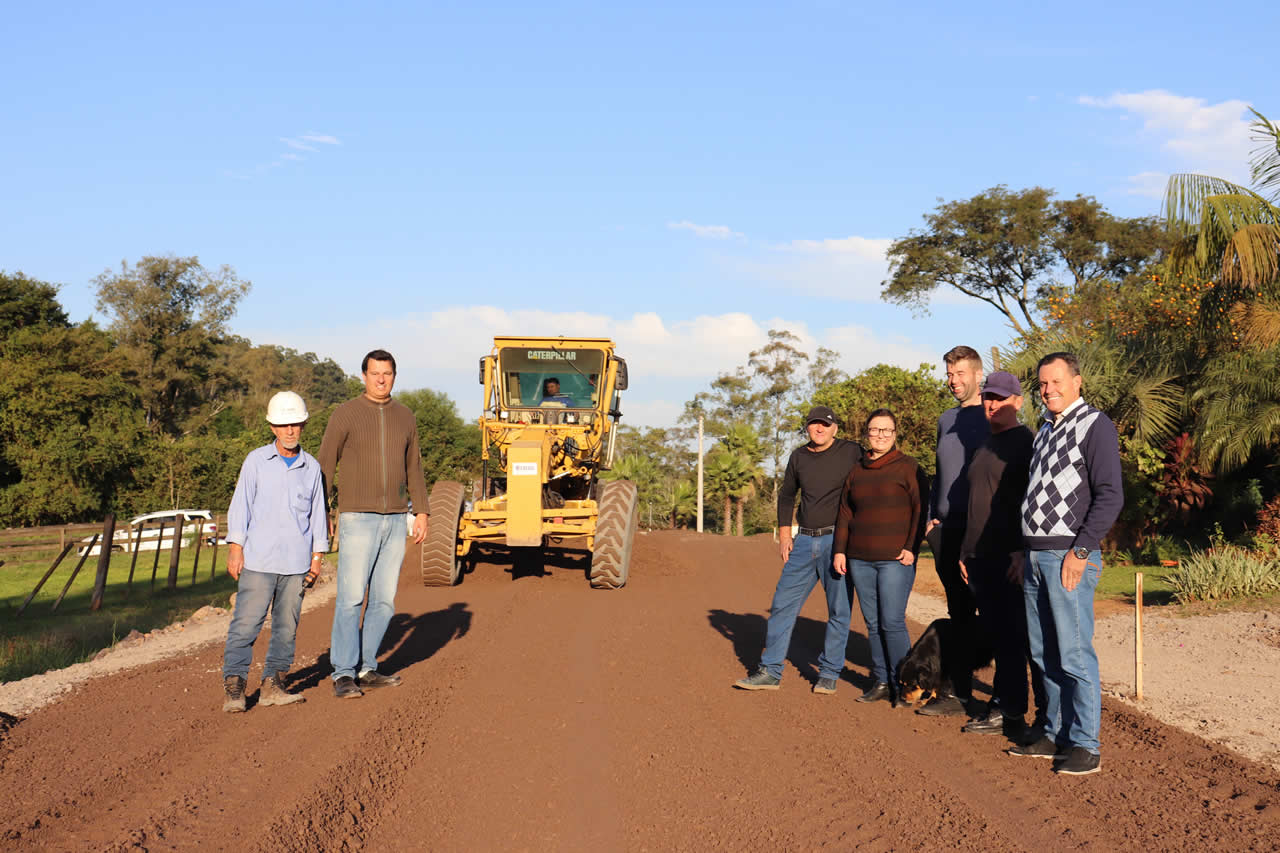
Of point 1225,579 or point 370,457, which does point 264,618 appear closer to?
point 370,457

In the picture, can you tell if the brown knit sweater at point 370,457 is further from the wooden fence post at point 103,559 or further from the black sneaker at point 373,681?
the wooden fence post at point 103,559

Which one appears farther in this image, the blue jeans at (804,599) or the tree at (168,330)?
the tree at (168,330)

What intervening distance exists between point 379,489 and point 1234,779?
5205 millimetres

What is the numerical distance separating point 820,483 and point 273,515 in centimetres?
361

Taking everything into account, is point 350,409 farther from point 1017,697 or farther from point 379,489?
point 1017,697

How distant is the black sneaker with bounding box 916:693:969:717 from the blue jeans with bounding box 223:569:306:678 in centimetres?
400

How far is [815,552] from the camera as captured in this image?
24.3ft

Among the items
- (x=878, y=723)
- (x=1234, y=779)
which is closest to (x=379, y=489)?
(x=878, y=723)

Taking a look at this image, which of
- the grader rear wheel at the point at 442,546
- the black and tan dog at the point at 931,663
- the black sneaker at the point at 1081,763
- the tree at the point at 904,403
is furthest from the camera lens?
the tree at the point at 904,403

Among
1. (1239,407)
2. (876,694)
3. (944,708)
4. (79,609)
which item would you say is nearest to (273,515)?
(876,694)

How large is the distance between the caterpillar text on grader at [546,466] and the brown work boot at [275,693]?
21.9 feet

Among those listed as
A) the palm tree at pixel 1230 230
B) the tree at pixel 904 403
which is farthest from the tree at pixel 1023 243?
the palm tree at pixel 1230 230

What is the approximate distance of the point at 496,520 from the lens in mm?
14492

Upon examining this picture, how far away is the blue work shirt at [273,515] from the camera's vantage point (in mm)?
6672
